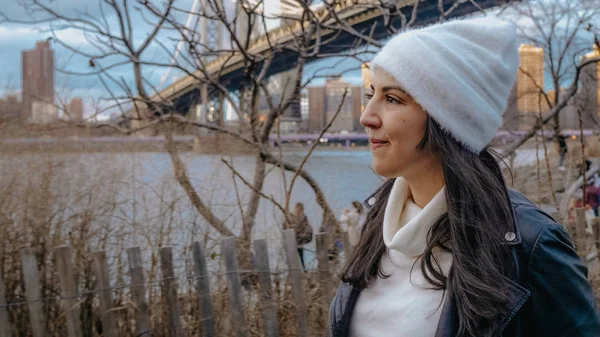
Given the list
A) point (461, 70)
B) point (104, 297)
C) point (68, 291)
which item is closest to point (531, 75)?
point (104, 297)

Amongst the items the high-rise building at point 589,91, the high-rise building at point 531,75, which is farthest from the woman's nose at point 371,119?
the high-rise building at point 589,91

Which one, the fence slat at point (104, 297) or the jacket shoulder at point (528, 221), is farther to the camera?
the fence slat at point (104, 297)

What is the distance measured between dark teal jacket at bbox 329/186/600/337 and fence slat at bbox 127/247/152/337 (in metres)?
2.36

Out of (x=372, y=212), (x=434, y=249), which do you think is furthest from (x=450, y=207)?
(x=372, y=212)

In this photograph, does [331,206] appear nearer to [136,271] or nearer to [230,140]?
[230,140]

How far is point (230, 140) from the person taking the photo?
487cm

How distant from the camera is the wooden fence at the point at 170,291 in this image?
322 cm

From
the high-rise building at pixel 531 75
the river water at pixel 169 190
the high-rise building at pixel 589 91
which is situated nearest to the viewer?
the river water at pixel 169 190

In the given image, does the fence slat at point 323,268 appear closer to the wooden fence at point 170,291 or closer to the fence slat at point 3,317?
the wooden fence at point 170,291

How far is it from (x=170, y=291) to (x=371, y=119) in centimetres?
234

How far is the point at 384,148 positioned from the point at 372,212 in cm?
36

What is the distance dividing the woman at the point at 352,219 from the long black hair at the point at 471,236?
9.29ft

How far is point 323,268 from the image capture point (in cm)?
359

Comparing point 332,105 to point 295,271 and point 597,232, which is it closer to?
point 295,271
